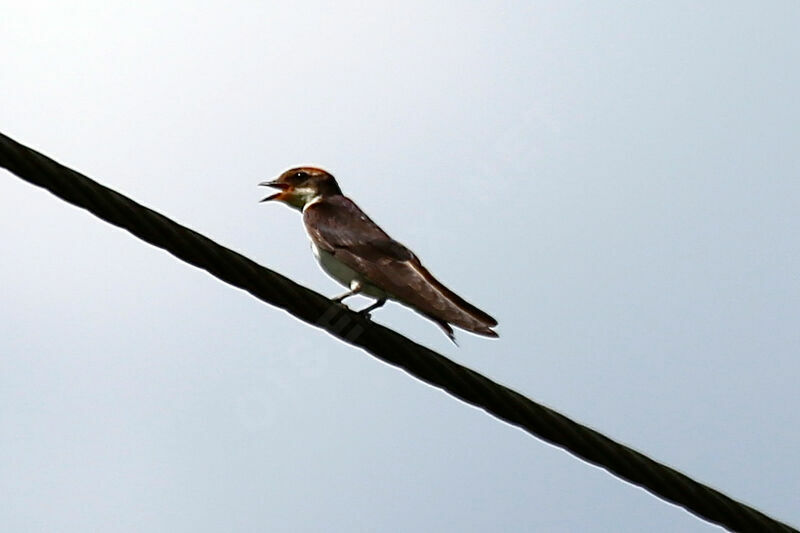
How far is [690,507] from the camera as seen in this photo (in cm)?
557

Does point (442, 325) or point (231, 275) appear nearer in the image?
point (231, 275)

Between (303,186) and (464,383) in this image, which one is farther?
(303,186)

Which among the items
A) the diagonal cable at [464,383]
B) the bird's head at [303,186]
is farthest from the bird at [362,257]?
the diagonal cable at [464,383]

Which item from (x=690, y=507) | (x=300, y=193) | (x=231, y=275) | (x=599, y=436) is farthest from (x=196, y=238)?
(x=300, y=193)

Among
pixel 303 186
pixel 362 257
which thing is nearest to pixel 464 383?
pixel 362 257

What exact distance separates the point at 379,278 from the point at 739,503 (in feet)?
8.46

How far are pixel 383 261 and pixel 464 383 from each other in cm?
235

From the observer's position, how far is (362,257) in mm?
8000

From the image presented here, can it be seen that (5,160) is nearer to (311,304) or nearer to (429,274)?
(311,304)

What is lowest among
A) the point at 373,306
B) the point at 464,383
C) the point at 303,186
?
the point at 464,383

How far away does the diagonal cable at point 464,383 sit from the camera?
5.27 meters

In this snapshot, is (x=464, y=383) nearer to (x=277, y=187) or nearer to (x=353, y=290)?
(x=353, y=290)

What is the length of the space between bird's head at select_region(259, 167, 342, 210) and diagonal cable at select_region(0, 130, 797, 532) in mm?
3568

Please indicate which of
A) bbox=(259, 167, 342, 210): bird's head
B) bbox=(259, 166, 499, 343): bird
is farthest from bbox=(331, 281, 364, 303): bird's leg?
bbox=(259, 167, 342, 210): bird's head
